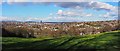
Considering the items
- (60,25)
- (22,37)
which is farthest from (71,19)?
(22,37)

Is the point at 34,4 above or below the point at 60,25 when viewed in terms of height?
above

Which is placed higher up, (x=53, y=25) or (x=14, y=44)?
(x=53, y=25)

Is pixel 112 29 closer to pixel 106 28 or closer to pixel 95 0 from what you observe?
pixel 106 28

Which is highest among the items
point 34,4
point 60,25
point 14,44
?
point 34,4

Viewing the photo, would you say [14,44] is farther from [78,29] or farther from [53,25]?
[78,29]

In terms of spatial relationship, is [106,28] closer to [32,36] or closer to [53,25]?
[53,25]

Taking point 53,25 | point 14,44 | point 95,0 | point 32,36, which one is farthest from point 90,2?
point 14,44
